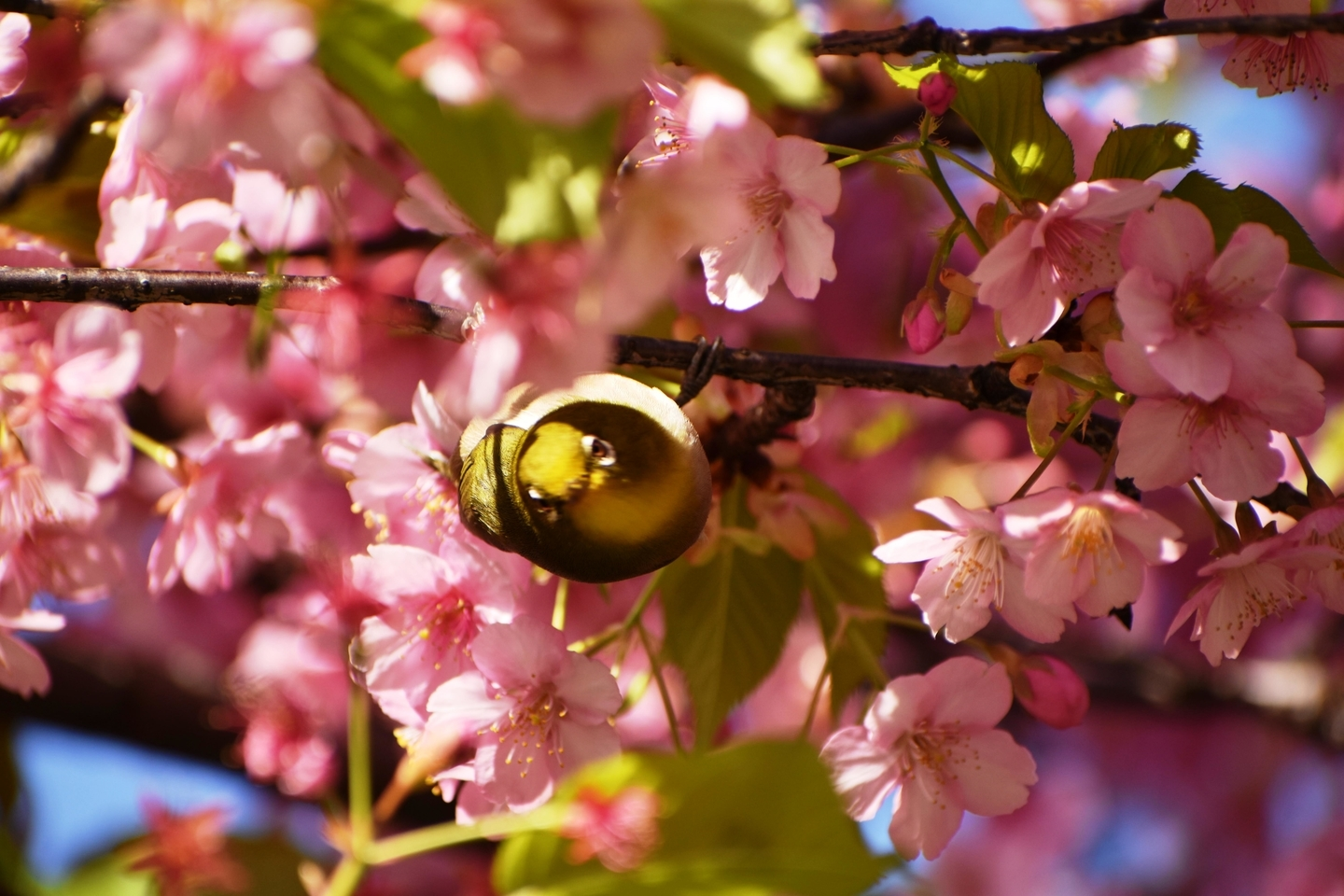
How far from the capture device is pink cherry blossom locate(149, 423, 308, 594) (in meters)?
0.91

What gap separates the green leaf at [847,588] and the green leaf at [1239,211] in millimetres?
334

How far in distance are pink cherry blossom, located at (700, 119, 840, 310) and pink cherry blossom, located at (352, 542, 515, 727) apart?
10.7 inches

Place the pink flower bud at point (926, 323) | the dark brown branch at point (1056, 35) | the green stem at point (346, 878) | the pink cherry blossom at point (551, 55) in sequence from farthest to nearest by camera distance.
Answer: the green stem at point (346, 878) < the pink flower bud at point (926, 323) < the dark brown branch at point (1056, 35) < the pink cherry blossom at point (551, 55)

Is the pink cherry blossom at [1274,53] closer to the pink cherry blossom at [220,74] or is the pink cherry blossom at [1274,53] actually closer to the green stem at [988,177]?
the green stem at [988,177]

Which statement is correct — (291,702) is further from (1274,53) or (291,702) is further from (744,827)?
(1274,53)

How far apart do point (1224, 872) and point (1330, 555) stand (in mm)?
2002

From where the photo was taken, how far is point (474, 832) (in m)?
0.78

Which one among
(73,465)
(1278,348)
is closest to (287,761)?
(73,465)

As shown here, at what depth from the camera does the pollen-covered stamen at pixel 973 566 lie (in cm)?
73

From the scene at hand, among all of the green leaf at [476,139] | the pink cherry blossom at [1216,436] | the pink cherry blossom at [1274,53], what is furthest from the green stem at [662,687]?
the pink cherry blossom at [1274,53]

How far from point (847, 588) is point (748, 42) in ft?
1.80

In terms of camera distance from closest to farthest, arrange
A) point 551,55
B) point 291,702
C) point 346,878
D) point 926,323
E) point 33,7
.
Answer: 1. point 551,55
2. point 33,7
3. point 926,323
4. point 346,878
5. point 291,702

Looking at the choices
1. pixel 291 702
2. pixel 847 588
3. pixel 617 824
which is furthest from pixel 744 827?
pixel 291 702

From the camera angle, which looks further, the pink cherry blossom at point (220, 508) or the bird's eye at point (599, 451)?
the pink cherry blossom at point (220, 508)
